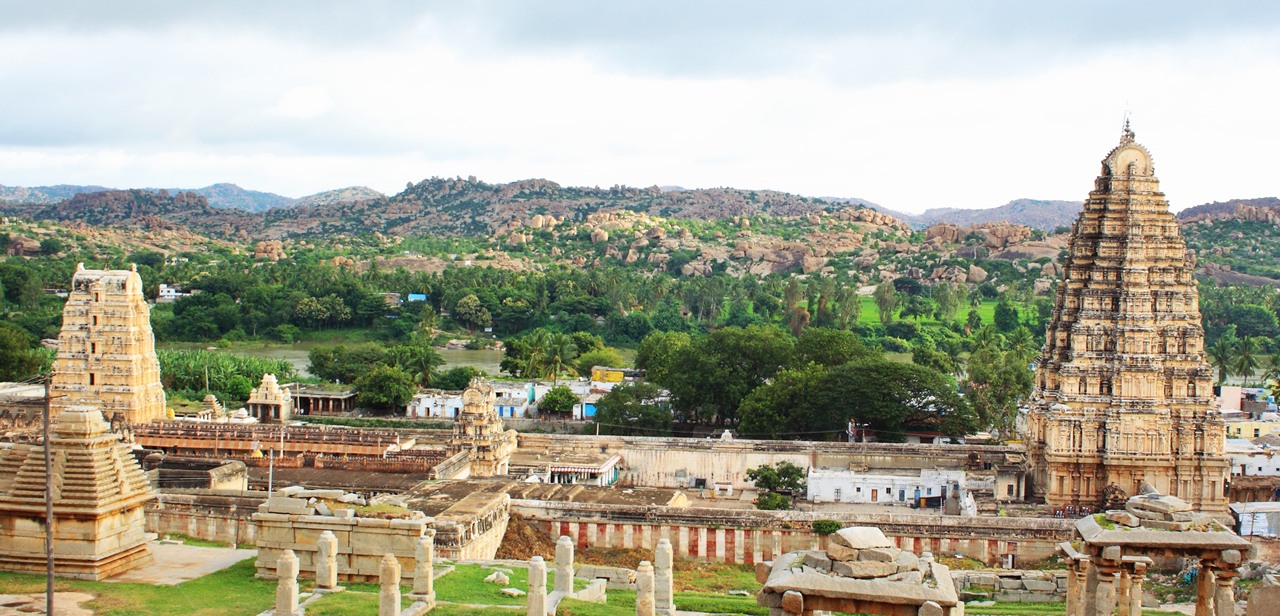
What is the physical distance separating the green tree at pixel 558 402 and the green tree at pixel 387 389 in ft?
21.8

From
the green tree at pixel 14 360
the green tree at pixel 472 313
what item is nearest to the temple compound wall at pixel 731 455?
the green tree at pixel 14 360

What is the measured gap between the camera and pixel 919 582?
1353 cm

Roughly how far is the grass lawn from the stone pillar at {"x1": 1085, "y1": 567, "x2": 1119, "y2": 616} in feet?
42.1

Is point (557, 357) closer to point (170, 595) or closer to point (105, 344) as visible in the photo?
point (105, 344)

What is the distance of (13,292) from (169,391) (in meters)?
37.3

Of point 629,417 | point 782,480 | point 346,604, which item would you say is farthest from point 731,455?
point 346,604

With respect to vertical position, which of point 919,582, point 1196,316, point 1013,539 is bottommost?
point 1013,539

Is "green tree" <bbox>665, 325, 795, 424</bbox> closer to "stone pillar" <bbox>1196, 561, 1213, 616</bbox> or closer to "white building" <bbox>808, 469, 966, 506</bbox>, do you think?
"white building" <bbox>808, 469, 966, 506</bbox>

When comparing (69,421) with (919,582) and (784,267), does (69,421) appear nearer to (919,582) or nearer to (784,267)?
(919,582)

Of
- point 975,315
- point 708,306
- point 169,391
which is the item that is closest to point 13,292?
point 169,391

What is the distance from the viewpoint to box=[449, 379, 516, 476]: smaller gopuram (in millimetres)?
38781

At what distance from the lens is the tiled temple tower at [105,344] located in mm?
44812

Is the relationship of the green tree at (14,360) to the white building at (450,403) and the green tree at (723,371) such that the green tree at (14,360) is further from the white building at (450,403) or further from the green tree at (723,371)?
the green tree at (723,371)

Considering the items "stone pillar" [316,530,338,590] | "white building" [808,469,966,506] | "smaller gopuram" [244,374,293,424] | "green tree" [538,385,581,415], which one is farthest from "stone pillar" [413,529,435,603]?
"green tree" [538,385,581,415]
